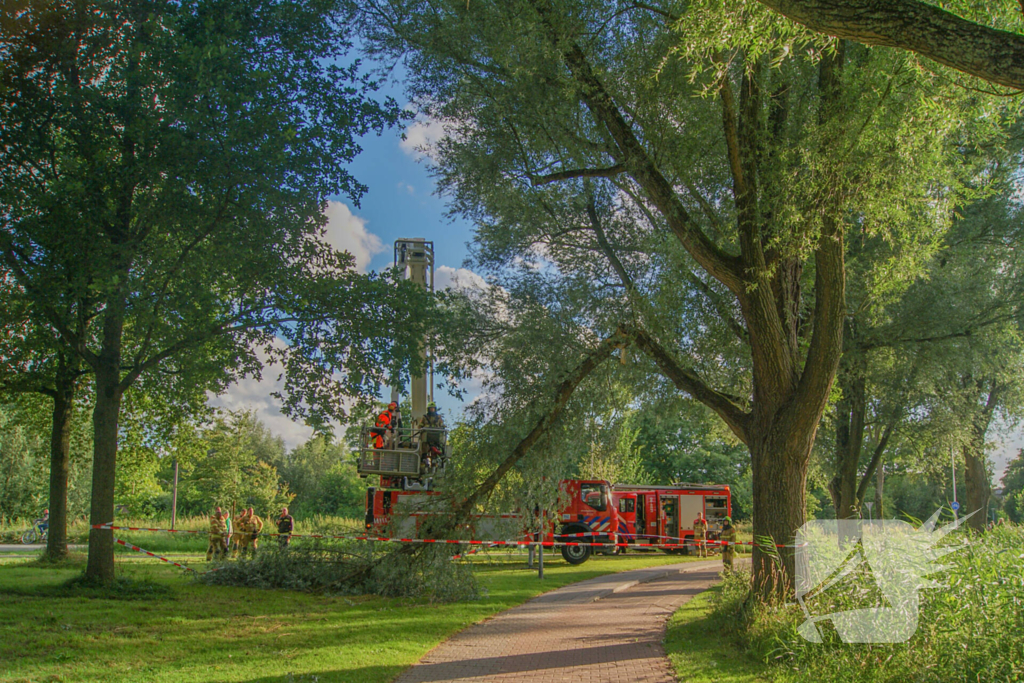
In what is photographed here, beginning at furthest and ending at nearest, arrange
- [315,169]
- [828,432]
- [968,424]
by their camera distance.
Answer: [828,432] → [968,424] → [315,169]

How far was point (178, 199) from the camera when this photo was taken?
11.5 m

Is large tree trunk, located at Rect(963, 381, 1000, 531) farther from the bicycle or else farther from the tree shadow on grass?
the bicycle

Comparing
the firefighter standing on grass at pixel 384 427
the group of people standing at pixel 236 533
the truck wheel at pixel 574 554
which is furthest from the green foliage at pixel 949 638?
the truck wheel at pixel 574 554

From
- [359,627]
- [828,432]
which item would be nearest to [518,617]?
[359,627]

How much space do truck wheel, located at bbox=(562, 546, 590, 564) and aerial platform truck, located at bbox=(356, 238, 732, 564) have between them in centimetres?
3

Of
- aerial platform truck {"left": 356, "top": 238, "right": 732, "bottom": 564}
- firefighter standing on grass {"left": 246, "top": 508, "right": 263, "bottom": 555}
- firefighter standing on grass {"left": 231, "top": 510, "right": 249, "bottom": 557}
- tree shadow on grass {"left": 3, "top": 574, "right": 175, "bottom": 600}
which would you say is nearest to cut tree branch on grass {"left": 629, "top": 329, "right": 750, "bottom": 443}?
aerial platform truck {"left": 356, "top": 238, "right": 732, "bottom": 564}

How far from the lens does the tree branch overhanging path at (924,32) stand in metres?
4.84

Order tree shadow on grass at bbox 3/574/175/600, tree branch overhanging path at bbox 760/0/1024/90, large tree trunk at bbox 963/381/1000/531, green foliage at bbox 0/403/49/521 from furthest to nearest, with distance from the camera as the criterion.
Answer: green foliage at bbox 0/403/49/521 → large tree trunk at bbox 963/381/1000/531 → tree shadow on grass at bbox 3/574/175/600 → tree branch overhanging path at bbox 760/0/1024/90

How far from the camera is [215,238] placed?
11312 mm

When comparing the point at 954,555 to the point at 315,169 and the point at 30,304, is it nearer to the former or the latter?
the point at 315,169

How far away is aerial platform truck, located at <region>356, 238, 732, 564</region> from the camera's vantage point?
42.9 feet

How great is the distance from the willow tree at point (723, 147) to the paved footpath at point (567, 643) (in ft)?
7.65

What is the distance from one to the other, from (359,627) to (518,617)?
273cm

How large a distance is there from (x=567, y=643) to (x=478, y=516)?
11.2ft
